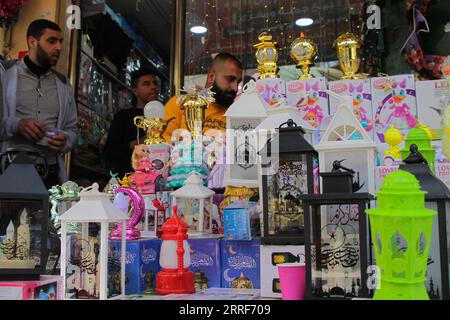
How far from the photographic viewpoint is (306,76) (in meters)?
2.43

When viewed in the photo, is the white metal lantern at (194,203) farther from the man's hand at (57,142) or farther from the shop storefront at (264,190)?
the man's hand at (57,142)

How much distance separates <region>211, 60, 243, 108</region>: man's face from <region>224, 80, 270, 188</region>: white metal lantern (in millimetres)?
857

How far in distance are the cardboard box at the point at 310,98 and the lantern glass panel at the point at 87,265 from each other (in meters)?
1.02

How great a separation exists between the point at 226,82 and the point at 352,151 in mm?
1639

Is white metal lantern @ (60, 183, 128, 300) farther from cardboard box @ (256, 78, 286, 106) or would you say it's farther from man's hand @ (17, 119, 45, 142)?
man's hand @ (17, 119, 45, 142)

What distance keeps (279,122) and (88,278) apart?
0.81m

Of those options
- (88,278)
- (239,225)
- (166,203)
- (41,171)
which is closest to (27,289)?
(88,278)

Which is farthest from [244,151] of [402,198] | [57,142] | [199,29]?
[199,29]

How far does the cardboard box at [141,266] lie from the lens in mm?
1703

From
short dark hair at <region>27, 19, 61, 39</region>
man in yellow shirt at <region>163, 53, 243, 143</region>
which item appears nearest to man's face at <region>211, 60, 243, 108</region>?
man in yellow shirt at <region>163, 53, 243, 143</region>

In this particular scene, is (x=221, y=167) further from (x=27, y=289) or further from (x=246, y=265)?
(x=27, y=289)

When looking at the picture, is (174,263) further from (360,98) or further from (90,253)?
(360,98)

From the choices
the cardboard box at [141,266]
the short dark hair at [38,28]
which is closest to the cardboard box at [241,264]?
the cardboard box at [141,266]

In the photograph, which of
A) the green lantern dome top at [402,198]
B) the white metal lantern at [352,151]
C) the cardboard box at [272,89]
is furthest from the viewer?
the cardboard box at [272,89]
